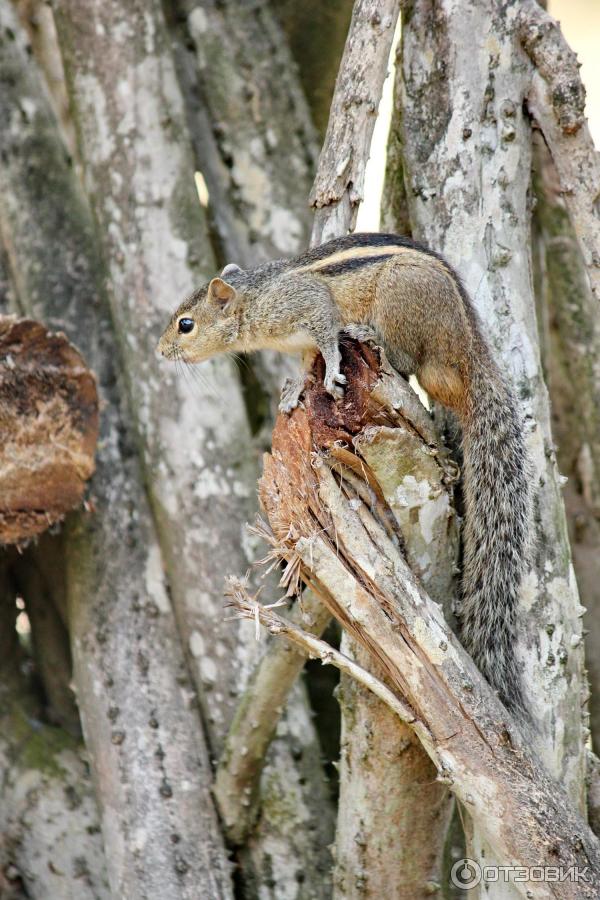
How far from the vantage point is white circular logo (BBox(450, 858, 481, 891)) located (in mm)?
2877

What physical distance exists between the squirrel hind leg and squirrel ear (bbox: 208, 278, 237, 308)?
30.9 inches

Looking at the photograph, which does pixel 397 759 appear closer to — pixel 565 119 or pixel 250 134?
pixel 565 119

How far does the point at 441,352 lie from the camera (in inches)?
123

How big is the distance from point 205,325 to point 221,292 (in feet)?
0.47

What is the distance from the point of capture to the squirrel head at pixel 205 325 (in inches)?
144

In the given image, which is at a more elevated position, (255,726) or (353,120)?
(353,120)

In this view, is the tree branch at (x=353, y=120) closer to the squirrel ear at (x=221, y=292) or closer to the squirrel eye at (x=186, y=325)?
the squirrel ear at (x=221, y=292)

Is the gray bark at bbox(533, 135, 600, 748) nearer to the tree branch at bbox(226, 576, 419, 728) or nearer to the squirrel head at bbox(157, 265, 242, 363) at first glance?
the squirrel head at bbox(157, 265, 242, 363)

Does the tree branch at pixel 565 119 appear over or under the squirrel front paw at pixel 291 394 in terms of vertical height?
over

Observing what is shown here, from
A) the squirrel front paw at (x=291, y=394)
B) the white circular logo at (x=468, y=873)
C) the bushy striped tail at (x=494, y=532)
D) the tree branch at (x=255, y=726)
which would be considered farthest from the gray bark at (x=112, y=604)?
the bushy striped tail at (x=494, y=532)

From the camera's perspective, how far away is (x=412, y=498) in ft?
9.13

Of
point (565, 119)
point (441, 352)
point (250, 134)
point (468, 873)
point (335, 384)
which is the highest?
point (250, 134)

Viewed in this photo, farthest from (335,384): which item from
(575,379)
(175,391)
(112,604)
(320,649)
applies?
(575,379)

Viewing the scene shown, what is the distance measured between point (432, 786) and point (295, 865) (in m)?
1.03
